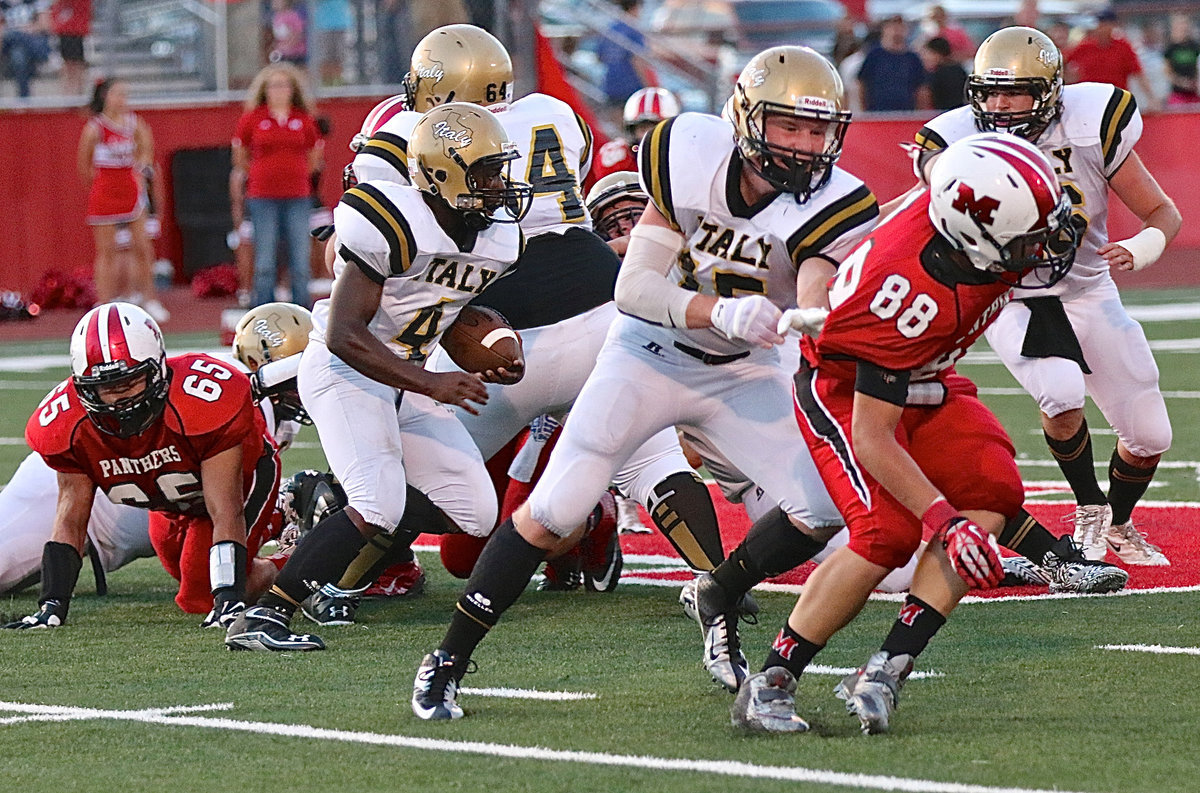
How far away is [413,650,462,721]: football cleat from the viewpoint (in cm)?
437

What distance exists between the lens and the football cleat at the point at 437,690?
14.3ft

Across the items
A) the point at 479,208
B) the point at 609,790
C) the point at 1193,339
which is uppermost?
the point at 479,208

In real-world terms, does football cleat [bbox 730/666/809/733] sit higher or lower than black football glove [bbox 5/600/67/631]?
higher

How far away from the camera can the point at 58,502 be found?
18.9 feet

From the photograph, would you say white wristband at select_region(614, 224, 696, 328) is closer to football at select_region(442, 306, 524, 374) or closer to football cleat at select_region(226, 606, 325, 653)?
football at select_region(442, 306, 524, 374)

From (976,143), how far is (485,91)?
2294 millimetres

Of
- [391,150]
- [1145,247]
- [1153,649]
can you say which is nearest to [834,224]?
[1153,649]

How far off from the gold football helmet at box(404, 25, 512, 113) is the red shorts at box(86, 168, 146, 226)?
9321mm

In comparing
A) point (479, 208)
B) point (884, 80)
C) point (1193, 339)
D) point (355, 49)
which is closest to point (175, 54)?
point (355, 49)

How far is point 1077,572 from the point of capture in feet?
19.1

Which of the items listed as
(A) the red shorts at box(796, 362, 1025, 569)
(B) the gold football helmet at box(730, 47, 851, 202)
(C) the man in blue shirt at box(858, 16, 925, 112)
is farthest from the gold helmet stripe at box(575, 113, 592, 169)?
(C) the man in blue shirt at box(858, 16, 925, 112)

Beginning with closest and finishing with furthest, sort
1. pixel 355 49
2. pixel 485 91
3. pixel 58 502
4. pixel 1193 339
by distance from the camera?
pixel 58 502 < pixel 485 91 < pixel 1193 339 < pixel 355 49

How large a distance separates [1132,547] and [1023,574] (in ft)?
1.85

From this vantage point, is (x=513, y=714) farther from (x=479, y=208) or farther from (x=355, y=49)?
(x=355, y=49)
